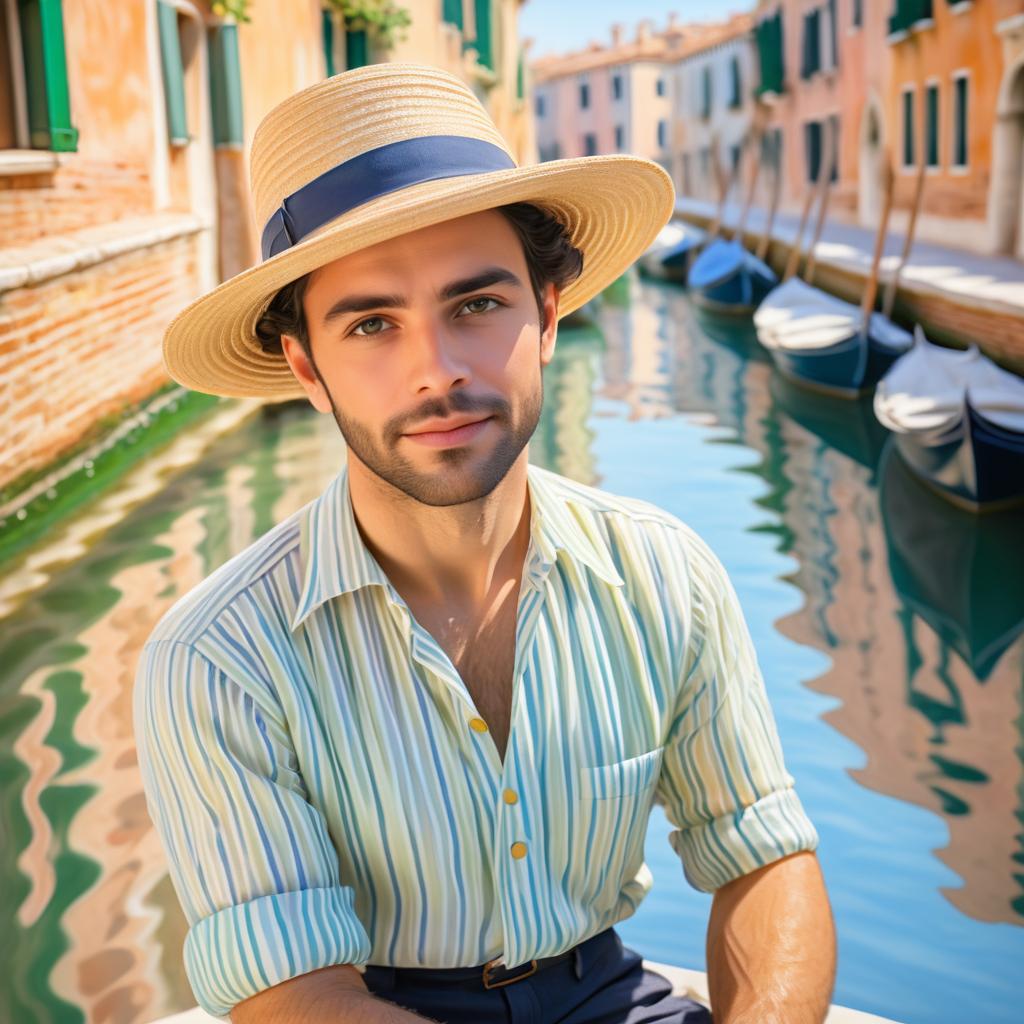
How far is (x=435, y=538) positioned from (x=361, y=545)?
8 centimetres

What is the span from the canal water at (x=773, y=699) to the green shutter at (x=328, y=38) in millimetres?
3801

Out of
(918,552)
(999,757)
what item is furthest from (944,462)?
(999,757)

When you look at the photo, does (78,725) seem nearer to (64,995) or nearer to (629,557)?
(64,995)

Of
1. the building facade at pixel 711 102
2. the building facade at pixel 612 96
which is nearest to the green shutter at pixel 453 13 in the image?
the building facade at pixel 711 102

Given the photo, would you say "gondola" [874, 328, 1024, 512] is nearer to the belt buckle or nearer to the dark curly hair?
the dark curly hair

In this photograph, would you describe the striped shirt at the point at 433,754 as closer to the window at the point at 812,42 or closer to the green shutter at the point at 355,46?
the green shutter at the point at 355,46

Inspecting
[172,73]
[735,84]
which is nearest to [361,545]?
[172,73]

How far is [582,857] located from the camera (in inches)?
46.8

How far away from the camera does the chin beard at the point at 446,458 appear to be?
1.17 m

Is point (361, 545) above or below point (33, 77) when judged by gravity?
below

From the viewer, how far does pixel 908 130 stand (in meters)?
14.8

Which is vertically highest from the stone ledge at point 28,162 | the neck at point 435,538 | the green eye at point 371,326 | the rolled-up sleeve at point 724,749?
the stone ledge at point 28,162

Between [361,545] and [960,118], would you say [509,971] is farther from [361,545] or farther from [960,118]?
[960,118]

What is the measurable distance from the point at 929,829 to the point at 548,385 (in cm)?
649
